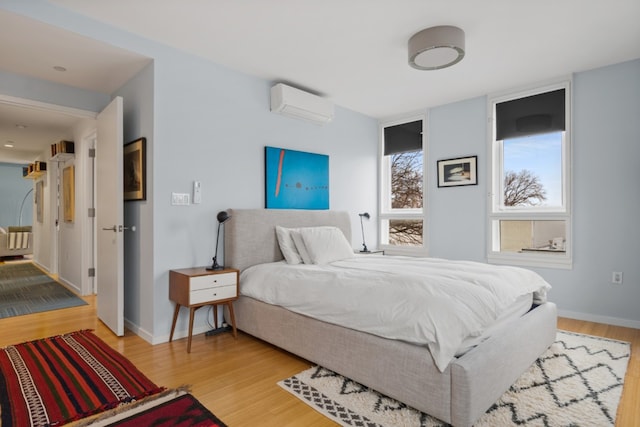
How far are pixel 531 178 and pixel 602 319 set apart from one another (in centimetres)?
163

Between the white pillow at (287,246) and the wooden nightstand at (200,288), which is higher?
the white pillow at (287,246)

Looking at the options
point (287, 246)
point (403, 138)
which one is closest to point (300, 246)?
point (287, 246)

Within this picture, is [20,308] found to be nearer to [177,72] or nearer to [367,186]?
[177,72]

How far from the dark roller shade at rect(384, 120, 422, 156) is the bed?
291 cm

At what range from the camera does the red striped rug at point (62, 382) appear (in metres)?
1.95

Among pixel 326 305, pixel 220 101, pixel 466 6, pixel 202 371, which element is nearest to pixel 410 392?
pixel 326 305

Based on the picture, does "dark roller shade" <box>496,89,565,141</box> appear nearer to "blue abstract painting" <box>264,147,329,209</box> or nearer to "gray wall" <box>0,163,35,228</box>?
"blue abstract painting" <box>264,147,329,209</box>

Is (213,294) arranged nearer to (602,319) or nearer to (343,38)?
(343,38)

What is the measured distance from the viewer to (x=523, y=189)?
13.5ft

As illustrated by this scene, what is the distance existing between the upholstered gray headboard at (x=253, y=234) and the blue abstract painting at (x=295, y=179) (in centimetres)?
23

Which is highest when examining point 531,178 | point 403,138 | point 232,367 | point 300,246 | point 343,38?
point 343,38

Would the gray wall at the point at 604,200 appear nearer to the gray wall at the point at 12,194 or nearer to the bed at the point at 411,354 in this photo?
the bed at the point at 411,354

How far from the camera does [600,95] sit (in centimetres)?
356

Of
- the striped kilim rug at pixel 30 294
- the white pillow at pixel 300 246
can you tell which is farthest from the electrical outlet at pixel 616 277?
the striped kilim rug at pixel 30 294
